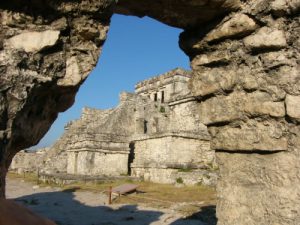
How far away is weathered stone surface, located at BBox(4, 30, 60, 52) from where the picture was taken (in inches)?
112

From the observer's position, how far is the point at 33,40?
2.93 metres

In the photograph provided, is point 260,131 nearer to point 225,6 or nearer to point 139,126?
point 225,6

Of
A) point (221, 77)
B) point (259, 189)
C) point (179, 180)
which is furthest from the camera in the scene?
point (179, 180)

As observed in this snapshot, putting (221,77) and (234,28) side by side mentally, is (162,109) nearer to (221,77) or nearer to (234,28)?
(221,77)

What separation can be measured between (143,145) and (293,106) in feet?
53.9

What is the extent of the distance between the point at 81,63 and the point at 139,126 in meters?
19.5

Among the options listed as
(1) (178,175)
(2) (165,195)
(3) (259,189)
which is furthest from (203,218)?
(1) (178,175)

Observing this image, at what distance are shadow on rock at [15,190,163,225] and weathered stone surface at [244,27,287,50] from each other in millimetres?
5635

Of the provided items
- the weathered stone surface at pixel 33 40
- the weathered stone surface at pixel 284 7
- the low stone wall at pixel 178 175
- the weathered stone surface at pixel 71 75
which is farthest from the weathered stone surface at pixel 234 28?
the low stone wall at pixel 178 175

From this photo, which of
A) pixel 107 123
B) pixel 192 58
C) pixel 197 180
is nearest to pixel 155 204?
pixel 197 180

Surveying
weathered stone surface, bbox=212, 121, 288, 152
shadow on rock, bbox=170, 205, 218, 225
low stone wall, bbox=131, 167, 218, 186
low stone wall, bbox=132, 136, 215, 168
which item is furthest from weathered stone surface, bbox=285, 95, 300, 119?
low stone wall, bbox=132, 136, 215, 168

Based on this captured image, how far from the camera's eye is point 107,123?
22.0 metres

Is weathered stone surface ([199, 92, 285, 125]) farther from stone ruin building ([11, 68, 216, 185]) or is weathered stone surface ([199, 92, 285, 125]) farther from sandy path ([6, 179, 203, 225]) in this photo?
stone ruin building ([11, 68, 216, 185])

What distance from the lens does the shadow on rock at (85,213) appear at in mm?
8266
